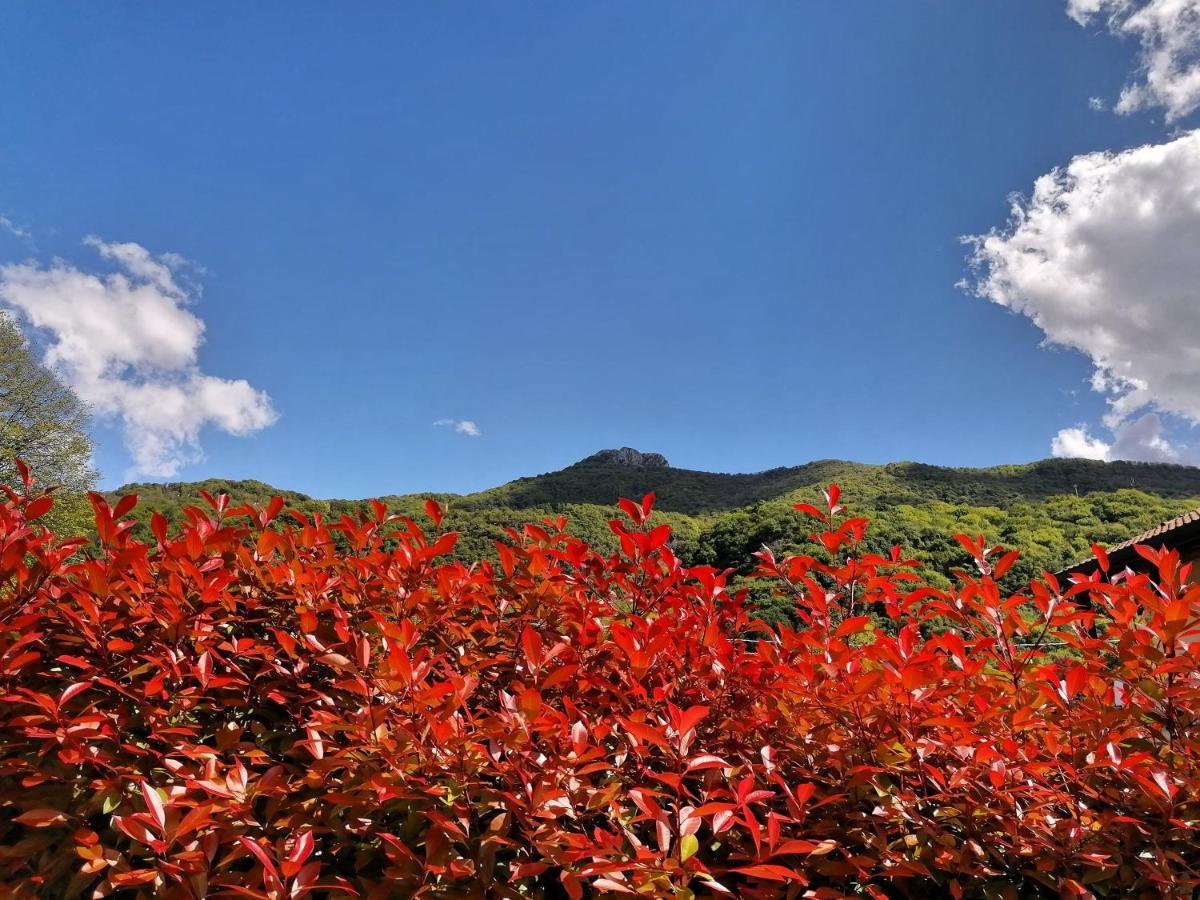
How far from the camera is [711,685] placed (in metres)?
1.89

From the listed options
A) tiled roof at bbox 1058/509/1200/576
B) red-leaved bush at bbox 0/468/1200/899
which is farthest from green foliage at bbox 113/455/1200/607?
red-leaved bush at bbox 0/468/1200/899

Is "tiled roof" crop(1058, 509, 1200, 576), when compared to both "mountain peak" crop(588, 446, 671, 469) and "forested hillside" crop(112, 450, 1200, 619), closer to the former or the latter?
"forested hillside" crop(112, 450, 1200, 619)

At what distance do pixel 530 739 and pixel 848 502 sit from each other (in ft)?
135

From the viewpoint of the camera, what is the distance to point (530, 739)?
146 cm

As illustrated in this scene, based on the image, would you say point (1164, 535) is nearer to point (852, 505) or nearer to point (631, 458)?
point (852, 505)

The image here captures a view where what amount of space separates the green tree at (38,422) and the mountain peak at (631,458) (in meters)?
40.4

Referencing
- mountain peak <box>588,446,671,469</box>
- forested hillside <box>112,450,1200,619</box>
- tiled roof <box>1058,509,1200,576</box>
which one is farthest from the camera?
mountain peak <box>588,446,671,469</box>

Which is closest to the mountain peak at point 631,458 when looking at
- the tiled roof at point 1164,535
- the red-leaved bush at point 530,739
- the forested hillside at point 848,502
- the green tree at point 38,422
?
the forested hillside at point 848,502

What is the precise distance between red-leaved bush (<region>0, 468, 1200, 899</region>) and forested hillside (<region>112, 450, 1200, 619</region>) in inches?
249

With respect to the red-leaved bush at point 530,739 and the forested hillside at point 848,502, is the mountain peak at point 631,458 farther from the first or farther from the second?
the red-leaved bush at point 530,739

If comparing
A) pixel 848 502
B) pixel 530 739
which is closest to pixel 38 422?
pixel 530 739

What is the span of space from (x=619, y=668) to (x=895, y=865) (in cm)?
78

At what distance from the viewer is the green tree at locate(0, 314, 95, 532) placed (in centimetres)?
2620

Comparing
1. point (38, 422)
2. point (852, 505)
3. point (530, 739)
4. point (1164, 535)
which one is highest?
point (38, 422)
